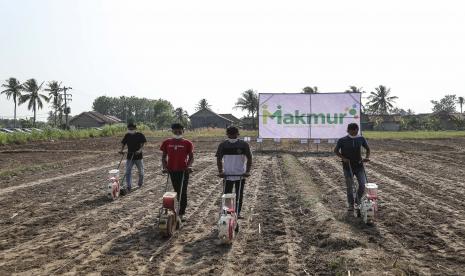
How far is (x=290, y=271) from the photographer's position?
576cm

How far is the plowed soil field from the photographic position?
5.94 meters

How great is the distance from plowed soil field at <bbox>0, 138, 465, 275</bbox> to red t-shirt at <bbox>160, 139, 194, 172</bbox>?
3.75 feet

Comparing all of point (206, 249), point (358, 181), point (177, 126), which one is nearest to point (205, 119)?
point (358, 181)

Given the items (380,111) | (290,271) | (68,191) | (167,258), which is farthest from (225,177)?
(380,111)

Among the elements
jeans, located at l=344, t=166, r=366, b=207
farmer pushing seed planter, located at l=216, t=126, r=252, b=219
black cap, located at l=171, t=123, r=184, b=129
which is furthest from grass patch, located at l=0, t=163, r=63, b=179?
jeans, located at l=344, t=166, r=366, b=207

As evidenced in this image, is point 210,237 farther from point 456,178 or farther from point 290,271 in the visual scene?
point 456,178

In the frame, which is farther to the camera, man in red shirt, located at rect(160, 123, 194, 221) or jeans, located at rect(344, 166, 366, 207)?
jeans, located at rect(344, 166, 366, 207)

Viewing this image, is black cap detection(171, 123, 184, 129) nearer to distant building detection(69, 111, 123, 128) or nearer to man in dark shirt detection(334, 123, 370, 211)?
man in dark shirt detection(334, 123, 370, 211)

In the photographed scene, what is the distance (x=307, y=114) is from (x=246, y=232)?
21.7m

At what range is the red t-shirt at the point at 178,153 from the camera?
8.20 meters

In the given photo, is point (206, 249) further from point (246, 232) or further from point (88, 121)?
point (88, 121)

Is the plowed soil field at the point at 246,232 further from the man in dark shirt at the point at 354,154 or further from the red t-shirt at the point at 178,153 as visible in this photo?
the red t-shirt at the point at 178,153

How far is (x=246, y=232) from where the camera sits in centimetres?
785

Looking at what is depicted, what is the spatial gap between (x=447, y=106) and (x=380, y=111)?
59505 millimetres
